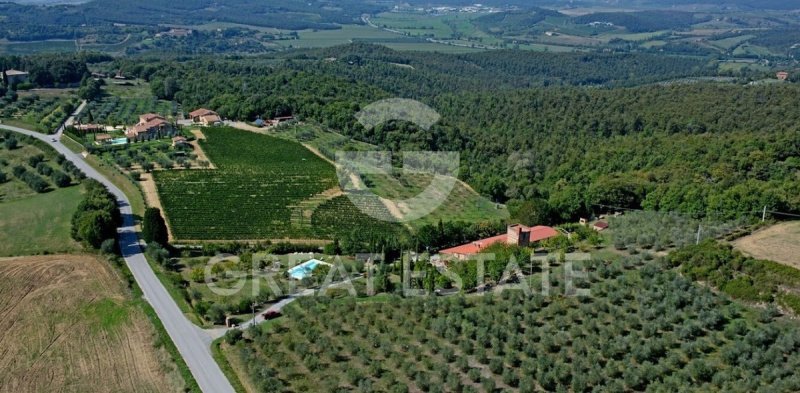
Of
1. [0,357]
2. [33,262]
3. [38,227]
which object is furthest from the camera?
[38,227]

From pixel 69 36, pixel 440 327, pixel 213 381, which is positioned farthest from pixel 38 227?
pixel 69 36

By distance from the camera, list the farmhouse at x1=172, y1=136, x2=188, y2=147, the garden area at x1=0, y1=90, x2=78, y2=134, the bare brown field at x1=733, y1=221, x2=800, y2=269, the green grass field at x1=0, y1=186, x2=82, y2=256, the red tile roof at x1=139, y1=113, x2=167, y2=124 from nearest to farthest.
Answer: the bare brown field at x1=733, y1=221, x2=800, y2=269, the green grass field at x1=0, y1=186, x2=82, y2=256, the farmhouse at x1=172, y1=136, x2=188, y2=147, the red tile roof at x1=139, y1=113, x2=167, y2=124, the garden area at x1=0, y1=90, x2=78, y2=134

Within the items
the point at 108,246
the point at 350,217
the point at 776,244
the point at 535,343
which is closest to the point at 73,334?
the point at 108,246

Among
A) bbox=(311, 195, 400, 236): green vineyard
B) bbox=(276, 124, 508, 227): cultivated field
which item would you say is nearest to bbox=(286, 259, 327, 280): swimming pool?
bbox=(311, 195, 400, 236): green vineyard

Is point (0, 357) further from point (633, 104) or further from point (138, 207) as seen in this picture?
point (633, 104)

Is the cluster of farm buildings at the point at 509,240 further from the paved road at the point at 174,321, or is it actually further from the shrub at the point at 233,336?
the paved road at the point at 174,321

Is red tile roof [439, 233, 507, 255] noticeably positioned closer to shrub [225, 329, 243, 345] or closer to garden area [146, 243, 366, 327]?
garden area [146, 243, 366, 327]
